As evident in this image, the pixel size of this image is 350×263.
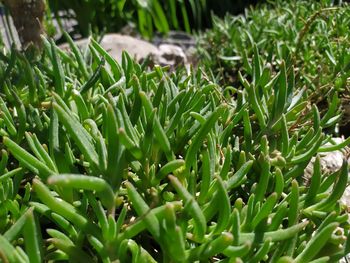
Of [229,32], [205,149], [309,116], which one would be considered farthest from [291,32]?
[205,149]

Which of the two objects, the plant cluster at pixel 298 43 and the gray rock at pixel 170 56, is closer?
the plant cluster at pixel 298 43

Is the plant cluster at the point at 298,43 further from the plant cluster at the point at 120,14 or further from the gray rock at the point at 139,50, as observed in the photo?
the plant cluster at the point at 120,14

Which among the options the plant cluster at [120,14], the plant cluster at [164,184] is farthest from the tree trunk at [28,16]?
the plant cluster at [120,14]

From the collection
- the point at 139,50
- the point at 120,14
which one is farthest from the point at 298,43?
the point at 120,14

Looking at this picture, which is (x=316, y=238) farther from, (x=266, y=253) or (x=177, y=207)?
(x=177, y=207)

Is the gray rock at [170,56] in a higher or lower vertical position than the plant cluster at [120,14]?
lower

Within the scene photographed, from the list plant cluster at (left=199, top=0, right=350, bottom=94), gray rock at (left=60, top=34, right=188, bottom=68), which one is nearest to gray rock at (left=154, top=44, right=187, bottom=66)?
gray rock at (left=60, top=34, right=188, bottom=68)

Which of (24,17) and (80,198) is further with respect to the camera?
(24,17)
